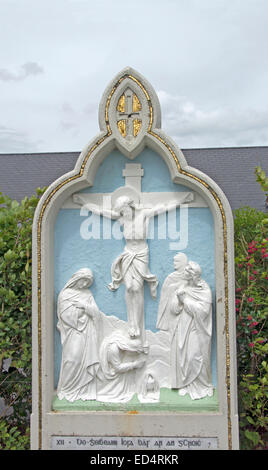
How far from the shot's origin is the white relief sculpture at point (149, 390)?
449 cm

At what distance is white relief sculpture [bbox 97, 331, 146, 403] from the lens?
4.52m

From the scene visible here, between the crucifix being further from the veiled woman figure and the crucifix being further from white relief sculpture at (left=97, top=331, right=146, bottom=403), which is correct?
the veiled woman figure

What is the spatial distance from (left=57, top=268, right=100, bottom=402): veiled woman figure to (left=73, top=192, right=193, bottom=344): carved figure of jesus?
346 millimetres

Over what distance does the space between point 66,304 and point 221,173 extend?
1269cm

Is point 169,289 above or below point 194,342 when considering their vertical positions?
above

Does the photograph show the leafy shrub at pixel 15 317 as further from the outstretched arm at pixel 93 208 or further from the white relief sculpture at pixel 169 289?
the white relief sculpture at pixel 169 289

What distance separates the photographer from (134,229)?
4.68 metres

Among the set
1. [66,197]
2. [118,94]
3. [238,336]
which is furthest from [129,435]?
[118,94]

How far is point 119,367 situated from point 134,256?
111 cm

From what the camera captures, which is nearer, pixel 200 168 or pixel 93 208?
pixel 93 208

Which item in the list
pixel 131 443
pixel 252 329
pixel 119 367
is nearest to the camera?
pixel 131 443

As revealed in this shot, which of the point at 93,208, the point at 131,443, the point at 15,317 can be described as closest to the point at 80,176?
the point at 93,208

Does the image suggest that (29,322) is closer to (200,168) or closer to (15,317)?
(15,317)

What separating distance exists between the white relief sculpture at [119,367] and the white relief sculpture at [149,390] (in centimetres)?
10
